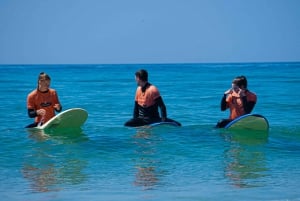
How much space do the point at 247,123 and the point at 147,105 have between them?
2.04 meters

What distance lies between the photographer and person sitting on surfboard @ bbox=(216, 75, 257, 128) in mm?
11773

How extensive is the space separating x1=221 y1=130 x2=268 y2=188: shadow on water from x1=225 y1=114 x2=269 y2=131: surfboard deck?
0.33ft

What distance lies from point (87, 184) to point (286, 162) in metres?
3.48

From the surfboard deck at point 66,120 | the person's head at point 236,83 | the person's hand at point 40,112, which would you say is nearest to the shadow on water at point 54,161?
the surfboard deck at point 66,120

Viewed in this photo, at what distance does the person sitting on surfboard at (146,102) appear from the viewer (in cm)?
1193

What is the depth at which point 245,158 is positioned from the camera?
993 centimetres

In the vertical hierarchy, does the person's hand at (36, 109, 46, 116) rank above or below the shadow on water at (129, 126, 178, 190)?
above

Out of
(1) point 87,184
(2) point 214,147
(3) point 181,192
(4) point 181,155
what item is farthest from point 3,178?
(2) point 214,147

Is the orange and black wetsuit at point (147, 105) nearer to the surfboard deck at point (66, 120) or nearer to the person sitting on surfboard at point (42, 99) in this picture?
the surfboard deck at point (66, 120)

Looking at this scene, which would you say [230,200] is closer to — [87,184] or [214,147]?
[87,184]

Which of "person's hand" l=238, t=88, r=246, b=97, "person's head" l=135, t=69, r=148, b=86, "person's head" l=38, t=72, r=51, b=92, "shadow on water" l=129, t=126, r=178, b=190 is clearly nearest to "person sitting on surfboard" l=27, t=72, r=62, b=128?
"person's head" l=38, t=72, r=51, b=92

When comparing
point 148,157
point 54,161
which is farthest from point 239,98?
point 54,161

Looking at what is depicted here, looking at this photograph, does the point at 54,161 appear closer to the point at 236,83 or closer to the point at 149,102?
the point at 149,102

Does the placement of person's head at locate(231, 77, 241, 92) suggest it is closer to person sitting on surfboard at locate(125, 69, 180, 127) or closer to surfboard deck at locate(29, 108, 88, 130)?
person sitting on surfboard at locate(125, 69, 180, 127)
